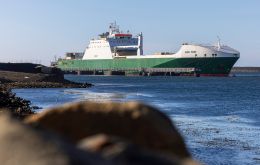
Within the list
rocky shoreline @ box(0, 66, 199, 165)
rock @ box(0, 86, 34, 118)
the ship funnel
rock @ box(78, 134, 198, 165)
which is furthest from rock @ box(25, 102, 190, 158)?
the ship funnel

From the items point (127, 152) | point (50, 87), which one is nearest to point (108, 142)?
point (127, 152)

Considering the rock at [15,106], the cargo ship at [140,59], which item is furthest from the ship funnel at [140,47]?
the rock at [15,106]

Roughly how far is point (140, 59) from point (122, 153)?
108 m

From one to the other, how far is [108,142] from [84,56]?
126m

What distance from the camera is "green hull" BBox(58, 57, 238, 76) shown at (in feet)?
328

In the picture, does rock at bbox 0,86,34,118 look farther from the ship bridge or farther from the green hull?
the ship bridge

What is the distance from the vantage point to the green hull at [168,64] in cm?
10012

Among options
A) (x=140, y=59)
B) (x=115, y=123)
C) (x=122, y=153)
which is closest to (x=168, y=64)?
(x=140, y=59)

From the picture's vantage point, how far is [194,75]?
10444 centimetres

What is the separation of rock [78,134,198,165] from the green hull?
97103 mm

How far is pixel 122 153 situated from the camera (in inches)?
100

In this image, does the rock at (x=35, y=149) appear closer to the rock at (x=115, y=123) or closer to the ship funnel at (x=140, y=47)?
the rock at (x=115, y=123)

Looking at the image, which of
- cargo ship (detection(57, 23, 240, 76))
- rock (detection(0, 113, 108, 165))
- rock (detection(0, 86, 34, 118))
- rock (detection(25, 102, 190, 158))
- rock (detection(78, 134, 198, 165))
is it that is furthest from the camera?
cargo ship (detection(57, 23, 240, 76))

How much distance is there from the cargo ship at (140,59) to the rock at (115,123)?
315 feet
